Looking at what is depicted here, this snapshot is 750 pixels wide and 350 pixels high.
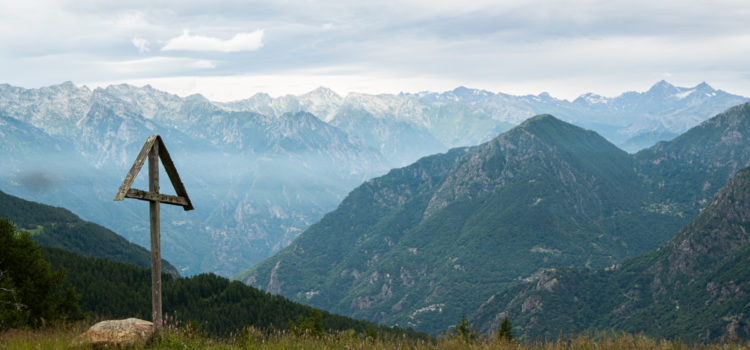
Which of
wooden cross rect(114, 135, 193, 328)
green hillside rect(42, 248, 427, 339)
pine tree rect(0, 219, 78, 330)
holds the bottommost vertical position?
green hillside rect(42, 248, 427, 339)

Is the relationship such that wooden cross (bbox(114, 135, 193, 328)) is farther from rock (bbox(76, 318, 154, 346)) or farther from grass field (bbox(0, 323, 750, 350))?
grass field (bbox(0, 323, 750, 350))

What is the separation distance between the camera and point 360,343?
2434 centimetres

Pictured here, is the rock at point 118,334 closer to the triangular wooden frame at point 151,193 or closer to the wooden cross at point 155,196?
the wooden cross at point 155,196

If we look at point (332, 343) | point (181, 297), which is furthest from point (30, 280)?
point (181, 297)

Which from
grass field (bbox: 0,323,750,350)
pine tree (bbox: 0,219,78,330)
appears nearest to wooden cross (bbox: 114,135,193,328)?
grass field (bbox: 0,323,750,350)

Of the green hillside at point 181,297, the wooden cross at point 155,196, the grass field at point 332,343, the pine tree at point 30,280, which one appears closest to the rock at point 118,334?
the grass field at point 332,343

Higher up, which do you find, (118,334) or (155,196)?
(155,196)

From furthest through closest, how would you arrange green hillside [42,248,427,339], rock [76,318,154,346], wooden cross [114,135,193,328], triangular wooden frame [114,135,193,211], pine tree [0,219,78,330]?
1. green hillside [42,248,427,339]
2. pine tree [0,219,78,330]
3. wooden cross [114,135,193,328]
4. rock [76,318,154,346]
5. triangular wooden frame [114,135,193,211]

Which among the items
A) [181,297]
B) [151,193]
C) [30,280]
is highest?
[151,193]

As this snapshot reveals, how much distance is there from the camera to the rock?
23.4m

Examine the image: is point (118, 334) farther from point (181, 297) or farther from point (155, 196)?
point (181, 297)

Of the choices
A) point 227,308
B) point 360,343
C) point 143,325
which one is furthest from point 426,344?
point 227,308

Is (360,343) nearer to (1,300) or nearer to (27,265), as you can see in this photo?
(1,300)

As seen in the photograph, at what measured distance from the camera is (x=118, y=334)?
2384 centimetres
